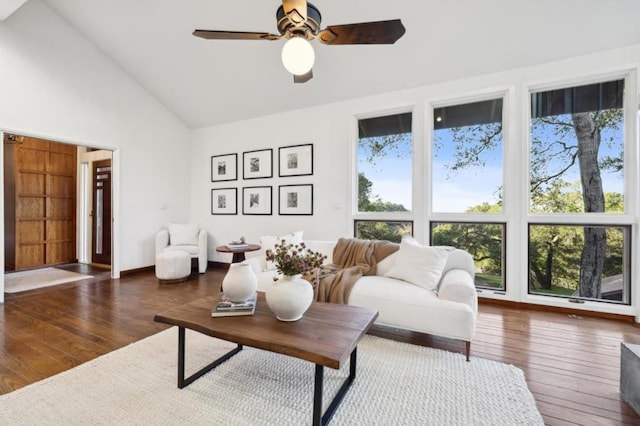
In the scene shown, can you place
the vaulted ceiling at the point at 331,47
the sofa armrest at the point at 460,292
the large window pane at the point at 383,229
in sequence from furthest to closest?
the large window pane at the point at 383,229 < the vaulted ceiling at the point at 331,47 < the sofa armrest at the point at 460,292

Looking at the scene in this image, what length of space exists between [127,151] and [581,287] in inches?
268

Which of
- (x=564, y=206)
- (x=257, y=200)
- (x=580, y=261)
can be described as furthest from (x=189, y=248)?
(x=580, y=261)

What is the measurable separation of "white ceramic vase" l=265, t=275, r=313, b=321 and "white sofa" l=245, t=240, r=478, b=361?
705 millimetres

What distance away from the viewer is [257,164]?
5.20 m

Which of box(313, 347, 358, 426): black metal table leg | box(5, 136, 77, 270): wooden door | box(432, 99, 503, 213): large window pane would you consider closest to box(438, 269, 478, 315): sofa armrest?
box(313, 347, 358, 426): black metal table leg

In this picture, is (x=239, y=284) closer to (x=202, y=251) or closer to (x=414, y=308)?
(x=414, y=308)

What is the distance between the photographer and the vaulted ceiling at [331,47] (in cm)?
288

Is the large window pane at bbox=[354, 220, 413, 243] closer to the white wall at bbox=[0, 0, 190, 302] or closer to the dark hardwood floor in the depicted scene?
the dark hardwood floor

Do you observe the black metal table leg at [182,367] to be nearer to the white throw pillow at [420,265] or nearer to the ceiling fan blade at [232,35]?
the white throw pillow at [420,265]

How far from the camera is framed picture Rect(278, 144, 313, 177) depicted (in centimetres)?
469

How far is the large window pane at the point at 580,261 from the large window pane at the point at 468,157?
2.18 ft

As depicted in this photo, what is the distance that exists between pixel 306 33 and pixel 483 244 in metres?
3.27

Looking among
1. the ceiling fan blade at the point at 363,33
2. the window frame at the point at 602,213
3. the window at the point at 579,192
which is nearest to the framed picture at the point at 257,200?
the ceiling fan blade at the point at 363,33

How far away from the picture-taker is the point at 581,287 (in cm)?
324
